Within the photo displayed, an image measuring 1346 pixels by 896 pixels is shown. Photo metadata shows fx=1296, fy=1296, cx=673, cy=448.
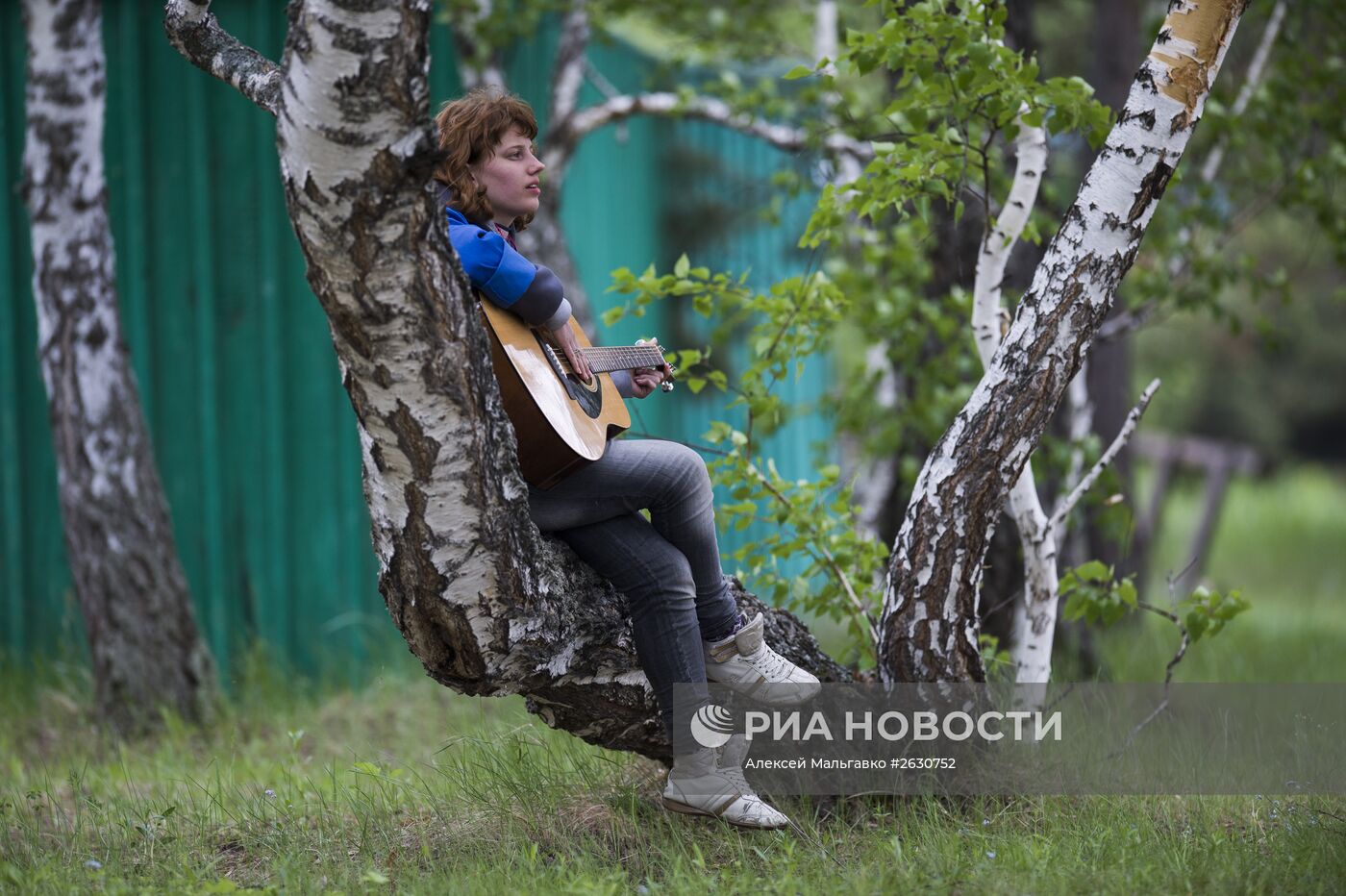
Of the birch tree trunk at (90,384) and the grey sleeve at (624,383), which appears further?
the birch tree trunk at (90,384)

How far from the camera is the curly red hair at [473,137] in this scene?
9.34 ft

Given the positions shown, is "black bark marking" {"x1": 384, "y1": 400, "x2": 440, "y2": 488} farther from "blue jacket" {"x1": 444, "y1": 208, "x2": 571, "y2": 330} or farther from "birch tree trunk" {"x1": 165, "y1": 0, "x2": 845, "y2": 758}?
"blue jacket" {"x1": 444, "y1": 208, "x2": 571, "y2": 330}

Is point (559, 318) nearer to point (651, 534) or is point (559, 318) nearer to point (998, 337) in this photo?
point (651, 534)

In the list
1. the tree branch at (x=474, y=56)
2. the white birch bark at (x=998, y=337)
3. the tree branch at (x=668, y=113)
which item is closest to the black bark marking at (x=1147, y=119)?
the white birch bark at (x=998, y=337)

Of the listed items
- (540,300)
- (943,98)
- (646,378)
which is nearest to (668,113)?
(943,98)

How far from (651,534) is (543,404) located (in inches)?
16.4

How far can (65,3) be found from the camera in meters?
4.77

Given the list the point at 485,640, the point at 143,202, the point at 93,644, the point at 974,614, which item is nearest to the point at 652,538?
the point at 485,640

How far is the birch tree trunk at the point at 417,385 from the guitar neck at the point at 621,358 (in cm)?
45

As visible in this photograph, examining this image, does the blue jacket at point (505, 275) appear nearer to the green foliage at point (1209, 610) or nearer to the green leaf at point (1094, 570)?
the green leaf at point (1094, 570)

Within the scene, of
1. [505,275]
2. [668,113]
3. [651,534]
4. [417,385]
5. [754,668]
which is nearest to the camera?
[417,385]

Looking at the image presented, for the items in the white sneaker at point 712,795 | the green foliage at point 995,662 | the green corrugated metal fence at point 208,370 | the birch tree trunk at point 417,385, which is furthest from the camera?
the green corrugated metal fence at point 208,370

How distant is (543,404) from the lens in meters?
2.71

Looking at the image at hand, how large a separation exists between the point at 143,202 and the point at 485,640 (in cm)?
377
